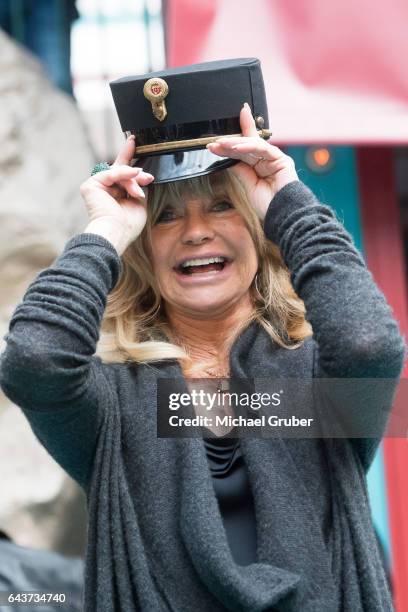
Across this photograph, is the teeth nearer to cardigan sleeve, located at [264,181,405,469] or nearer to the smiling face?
the smiling face

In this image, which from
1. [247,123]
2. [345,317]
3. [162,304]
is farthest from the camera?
[162,304]

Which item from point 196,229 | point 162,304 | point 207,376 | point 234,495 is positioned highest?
point 196,229

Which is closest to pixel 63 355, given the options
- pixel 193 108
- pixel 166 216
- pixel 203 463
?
pixel 203 463

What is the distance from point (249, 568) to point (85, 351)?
1.21 feet

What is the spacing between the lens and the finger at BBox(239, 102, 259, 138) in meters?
1.52

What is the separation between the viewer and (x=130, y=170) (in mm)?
1524

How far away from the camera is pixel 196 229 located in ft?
5.05

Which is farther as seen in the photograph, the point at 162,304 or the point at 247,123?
the point at 162,304

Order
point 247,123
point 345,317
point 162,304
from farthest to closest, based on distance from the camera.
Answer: point 162,304, point 247,123, point 345,317

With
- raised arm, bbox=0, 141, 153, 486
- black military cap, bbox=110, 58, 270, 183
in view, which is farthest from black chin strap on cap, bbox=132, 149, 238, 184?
raised arm, bbox=0, 141, 153, 486

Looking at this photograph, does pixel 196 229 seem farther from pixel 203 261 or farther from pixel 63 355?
pixel 63 355

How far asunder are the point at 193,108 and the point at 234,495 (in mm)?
586

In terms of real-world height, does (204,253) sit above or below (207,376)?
above

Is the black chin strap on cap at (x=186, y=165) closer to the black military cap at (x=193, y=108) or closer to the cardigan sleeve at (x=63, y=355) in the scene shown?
the black military cap at (x=193, y=108)
